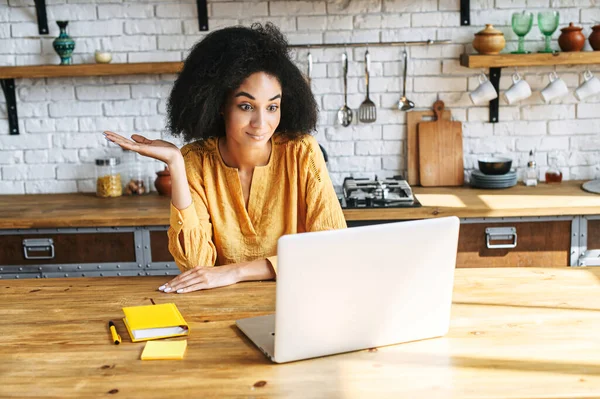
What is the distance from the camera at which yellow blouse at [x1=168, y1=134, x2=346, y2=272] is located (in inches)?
101

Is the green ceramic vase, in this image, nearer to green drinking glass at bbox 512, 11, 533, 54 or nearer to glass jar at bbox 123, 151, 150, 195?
glass jar at bbox 123, 151, 150, 195

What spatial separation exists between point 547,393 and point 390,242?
1.41 feet

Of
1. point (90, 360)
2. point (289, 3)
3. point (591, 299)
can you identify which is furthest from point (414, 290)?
point (289, 3)

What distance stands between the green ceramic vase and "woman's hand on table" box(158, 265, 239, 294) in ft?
6.84

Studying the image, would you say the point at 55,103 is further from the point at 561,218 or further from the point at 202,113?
the point at 561,218

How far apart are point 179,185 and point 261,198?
38 centimetres

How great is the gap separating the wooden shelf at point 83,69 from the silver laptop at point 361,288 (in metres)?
2.34

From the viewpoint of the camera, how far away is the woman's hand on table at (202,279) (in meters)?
2.13

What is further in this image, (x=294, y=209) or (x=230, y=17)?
(x=230, y=17)

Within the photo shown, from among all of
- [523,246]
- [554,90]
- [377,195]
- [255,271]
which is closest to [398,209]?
[377,195]

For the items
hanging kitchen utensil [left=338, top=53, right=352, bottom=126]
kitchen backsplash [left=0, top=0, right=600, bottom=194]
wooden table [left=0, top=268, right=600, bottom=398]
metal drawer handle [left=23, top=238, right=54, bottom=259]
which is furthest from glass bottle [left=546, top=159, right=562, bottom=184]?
metal drawer handle [left=23, top=238, right=54, bottom=259]

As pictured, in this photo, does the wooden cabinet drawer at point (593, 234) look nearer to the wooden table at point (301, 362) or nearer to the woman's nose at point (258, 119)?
the wooden table at point (301, 362)

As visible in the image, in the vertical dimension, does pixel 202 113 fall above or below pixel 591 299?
above

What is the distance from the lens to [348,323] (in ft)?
5.34
